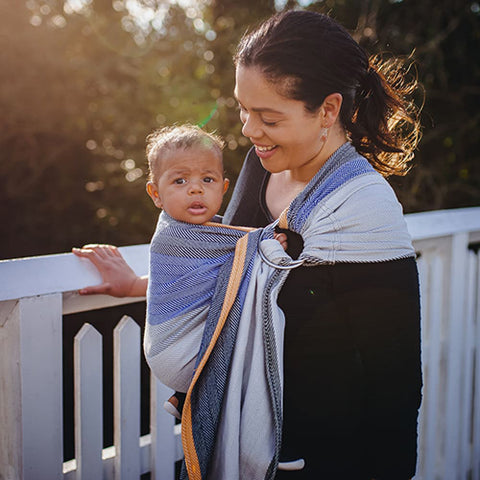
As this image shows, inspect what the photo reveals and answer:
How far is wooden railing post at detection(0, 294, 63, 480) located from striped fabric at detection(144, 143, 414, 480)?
0.94 feet

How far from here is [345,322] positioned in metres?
1.28

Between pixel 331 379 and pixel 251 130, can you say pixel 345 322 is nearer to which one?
pixel 331 379

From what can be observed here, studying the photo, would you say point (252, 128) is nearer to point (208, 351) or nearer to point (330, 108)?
point (330, 108)

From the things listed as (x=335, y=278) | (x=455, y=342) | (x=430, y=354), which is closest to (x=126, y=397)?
(x=335, y=278)

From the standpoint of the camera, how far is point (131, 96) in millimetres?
4191

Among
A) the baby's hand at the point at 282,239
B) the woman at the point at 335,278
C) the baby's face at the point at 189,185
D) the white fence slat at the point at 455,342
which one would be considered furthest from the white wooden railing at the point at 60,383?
the baby's hand at the point at 282,239

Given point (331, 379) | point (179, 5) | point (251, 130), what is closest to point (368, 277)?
point (331, 379)

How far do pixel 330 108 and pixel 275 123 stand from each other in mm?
153

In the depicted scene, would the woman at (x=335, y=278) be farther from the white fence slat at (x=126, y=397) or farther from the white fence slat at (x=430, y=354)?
the white fence slat at (x=430, y=354)

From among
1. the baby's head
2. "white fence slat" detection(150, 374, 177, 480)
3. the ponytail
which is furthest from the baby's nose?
"white fence slat" detection(150, 374, 177, 480)

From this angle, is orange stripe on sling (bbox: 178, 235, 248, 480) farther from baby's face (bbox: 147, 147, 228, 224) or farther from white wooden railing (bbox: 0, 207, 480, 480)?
white wooden railing (bbox: 0, 207, 480, 480)

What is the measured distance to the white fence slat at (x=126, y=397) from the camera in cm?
161

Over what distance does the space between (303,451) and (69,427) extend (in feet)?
7.56

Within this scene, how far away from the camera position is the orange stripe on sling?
4.04 feet
